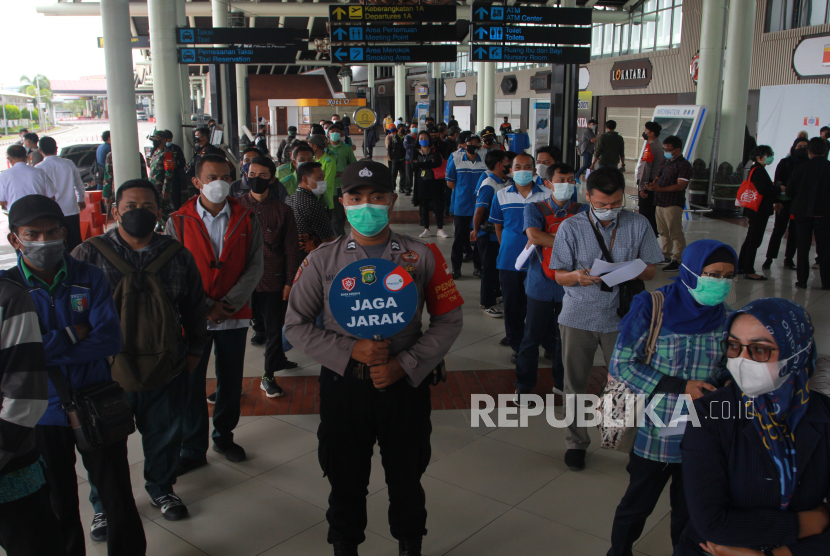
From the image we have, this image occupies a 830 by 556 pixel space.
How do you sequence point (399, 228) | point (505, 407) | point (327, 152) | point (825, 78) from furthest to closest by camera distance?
point (825, 78), point (399, 228), point (327, 152), point (505, 407)

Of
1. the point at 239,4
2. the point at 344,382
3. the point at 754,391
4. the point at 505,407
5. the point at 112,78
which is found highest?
the point at 239,4

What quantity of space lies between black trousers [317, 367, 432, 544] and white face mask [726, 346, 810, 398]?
1240 millimetres

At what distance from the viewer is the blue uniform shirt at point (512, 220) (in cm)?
557

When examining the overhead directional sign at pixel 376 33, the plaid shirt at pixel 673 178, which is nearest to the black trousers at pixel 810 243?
the plaid shirt at pixel 673 178

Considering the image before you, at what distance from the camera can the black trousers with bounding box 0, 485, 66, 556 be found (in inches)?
86.4

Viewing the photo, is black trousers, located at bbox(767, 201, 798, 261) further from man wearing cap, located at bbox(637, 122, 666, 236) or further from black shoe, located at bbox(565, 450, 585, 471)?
black shoe, located at bbox(565, 450, 585, 471)

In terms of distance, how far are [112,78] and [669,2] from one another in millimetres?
20460

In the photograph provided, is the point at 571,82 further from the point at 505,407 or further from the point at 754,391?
the point at 754,391

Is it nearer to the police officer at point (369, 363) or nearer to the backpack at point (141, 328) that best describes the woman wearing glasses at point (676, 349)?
the police officer at point (369, 363)

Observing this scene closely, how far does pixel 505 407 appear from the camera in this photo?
4.93 meters

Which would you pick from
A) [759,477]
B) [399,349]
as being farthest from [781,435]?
[399,349]

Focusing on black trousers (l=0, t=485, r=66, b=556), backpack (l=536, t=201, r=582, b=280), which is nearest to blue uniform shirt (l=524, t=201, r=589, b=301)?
backpack (l=536, t=201, r=582, b=280)

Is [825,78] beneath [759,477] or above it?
above

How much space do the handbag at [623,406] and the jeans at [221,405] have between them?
91.2 inches
